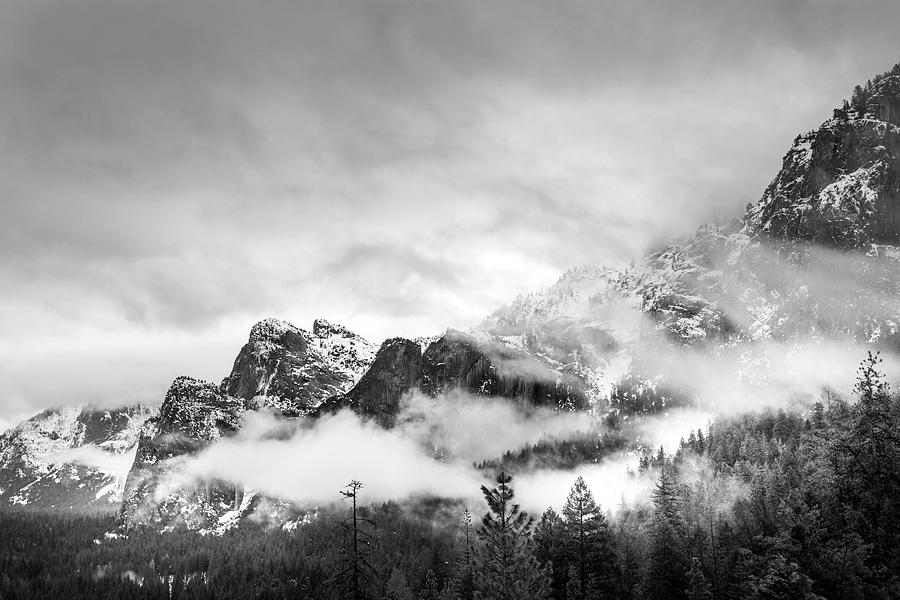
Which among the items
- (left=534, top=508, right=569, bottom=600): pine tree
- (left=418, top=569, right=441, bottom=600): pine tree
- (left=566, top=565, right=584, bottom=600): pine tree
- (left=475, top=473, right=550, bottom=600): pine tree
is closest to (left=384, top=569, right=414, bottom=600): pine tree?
(left=418, top=569, right=441, bottom=600): pine tree

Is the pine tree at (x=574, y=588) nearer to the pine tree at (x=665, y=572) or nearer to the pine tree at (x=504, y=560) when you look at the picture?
the pine tree at (x=665, y=572)

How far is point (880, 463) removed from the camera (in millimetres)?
36031

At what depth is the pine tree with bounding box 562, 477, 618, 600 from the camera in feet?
200

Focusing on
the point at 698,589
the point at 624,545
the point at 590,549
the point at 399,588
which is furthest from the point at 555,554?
the point at 399,588

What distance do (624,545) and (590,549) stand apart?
120 ft

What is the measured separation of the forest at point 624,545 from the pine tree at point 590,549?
0.26 m

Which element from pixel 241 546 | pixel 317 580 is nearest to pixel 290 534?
pixel 241 546

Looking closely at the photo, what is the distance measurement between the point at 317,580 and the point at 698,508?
80.8m

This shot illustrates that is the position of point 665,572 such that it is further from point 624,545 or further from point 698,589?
point 624,545

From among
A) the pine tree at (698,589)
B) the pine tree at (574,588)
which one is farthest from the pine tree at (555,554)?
the pine tree at (698,589)

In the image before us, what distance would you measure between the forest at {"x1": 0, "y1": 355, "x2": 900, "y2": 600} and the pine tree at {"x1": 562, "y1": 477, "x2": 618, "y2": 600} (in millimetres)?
256

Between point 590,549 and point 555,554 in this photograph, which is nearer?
point 590,549

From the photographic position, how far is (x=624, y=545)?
95.4 metres

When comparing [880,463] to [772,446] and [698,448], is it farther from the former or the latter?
[698,448]
